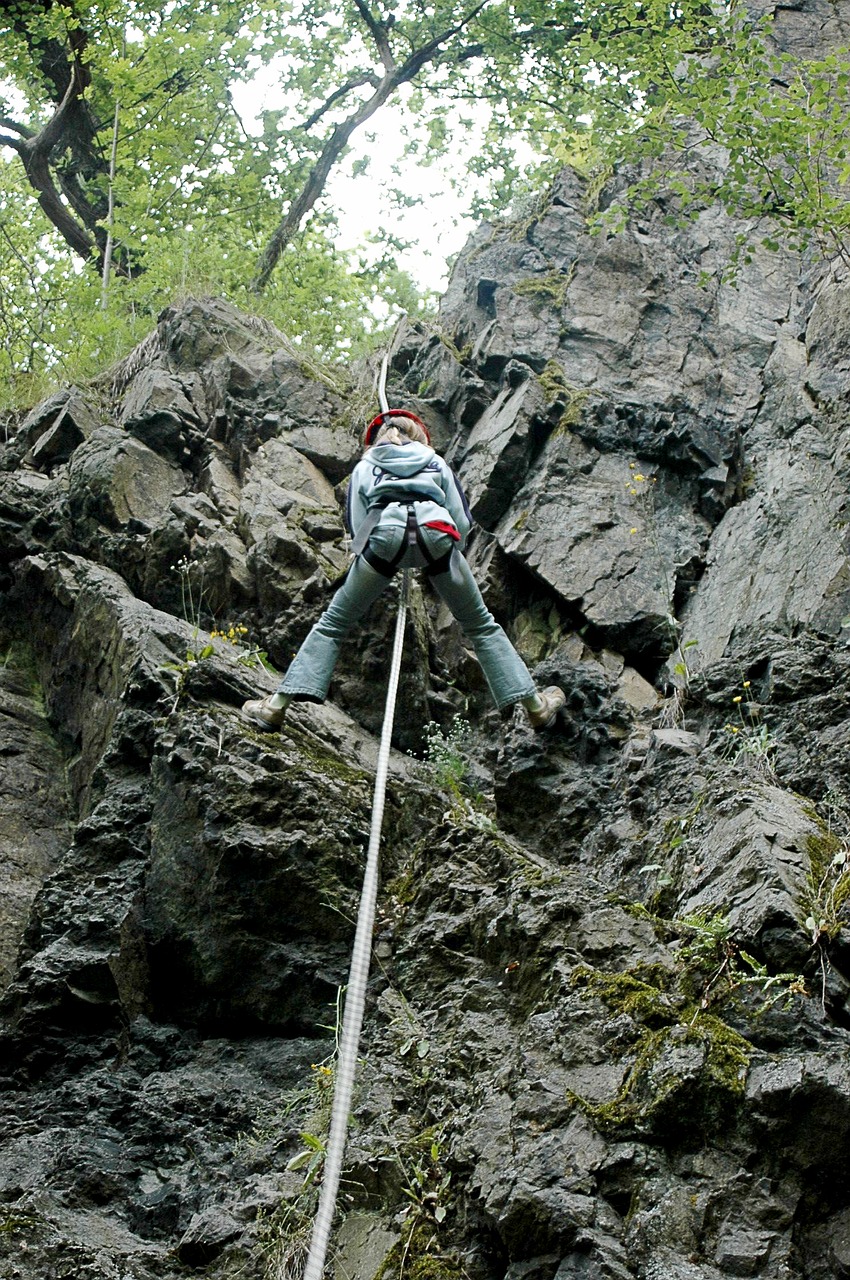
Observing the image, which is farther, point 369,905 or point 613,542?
point 613,542

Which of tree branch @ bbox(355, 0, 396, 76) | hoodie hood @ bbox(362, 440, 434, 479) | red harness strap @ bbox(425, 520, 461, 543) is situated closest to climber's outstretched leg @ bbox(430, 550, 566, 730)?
red harness strap @ bbox(425, 520, 461, 543)

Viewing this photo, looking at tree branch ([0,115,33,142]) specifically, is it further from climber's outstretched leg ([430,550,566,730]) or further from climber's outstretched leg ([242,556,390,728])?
climber's outstretched leg ([430,550,566,730])

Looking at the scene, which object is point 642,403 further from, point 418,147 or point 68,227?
point 418,147

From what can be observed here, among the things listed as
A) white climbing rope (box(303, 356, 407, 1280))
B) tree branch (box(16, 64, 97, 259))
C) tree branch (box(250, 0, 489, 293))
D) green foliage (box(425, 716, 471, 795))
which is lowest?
white climbing rope (box(303, 356, 407, 1280))

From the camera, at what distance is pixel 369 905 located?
4.07 m

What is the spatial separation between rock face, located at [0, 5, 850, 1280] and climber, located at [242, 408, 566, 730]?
407 mm

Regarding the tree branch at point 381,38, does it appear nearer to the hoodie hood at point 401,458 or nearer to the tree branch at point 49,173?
the tree branch at point 49,173

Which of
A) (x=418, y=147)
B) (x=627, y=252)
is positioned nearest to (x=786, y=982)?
(x=627, y=252)

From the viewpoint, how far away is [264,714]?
21.8ft

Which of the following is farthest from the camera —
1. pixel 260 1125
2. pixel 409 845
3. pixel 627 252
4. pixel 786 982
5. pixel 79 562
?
pixel 627 252

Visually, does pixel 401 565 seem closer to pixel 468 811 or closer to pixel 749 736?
pixel 468 811

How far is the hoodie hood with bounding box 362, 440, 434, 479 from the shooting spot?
6887 mm

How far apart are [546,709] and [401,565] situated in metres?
1.24

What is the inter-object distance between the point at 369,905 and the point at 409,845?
104 inches
